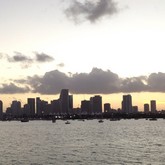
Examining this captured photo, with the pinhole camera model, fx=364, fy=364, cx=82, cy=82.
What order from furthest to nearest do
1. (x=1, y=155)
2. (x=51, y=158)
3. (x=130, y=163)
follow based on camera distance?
(x=1, y=155) → (x=51, y=158) → (x=130, y=163)

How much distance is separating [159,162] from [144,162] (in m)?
2.96

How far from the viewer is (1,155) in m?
88.9

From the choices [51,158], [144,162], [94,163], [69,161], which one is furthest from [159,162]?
[51,158]

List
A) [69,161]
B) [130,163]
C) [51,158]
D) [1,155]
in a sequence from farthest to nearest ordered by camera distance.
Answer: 1. [1,155]
2. [51,158]
3. [69,161]
4. [130,163]

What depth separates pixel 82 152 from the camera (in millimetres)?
90375

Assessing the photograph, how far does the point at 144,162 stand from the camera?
71.2 meters

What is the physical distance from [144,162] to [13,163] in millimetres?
26272

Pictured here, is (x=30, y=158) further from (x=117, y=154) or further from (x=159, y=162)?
(x=159, y=162)

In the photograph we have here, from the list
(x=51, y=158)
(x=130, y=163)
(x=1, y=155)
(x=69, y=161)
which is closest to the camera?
(x=130, y=163)

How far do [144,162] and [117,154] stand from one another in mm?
14354

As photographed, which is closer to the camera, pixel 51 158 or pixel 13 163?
pixel 13 163

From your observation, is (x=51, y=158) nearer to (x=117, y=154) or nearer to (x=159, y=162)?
(x=117, y=154)

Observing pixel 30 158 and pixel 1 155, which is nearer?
pixel 30 158

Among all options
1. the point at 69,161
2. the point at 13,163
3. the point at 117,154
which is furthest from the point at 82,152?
the point at 13,163
